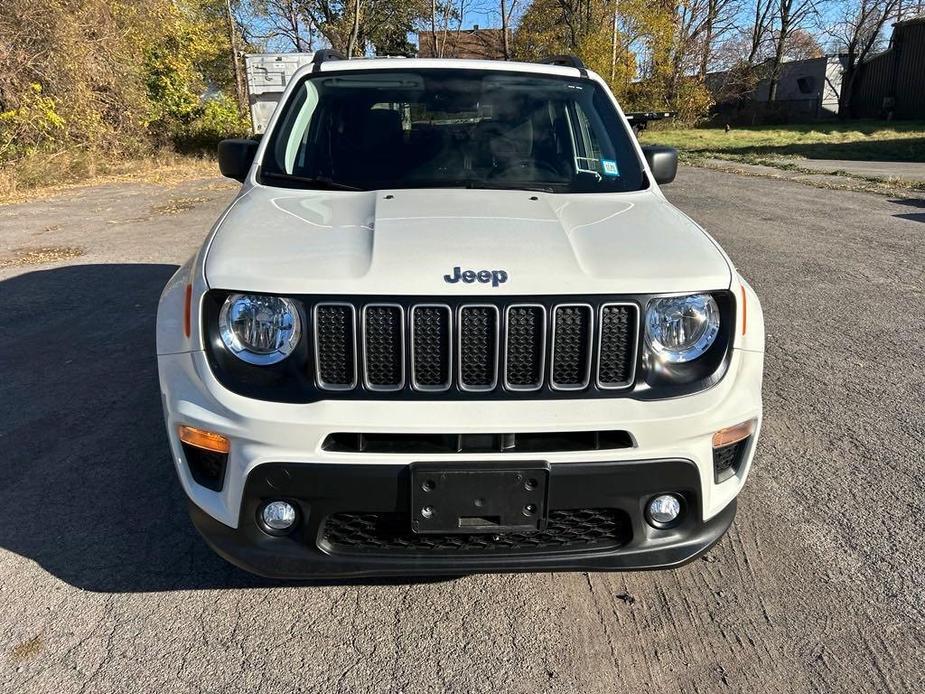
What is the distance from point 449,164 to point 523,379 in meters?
1.48

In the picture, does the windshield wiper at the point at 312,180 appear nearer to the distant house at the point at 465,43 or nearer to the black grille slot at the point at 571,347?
the black grille slot at the point at 571,347

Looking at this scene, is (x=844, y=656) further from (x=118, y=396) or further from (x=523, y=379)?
Answer: (x=118, y=396)

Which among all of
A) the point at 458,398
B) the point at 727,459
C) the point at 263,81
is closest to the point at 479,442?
the point at 458,398

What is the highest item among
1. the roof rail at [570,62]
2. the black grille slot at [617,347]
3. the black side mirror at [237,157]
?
the roof rail at [570,62]

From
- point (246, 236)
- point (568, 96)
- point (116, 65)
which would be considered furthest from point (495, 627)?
point (116, 65)

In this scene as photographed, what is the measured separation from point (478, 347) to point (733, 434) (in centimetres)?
88

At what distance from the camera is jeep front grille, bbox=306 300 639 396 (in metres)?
2.13

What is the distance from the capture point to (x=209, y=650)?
2.32 metres

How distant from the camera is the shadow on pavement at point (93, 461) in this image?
2742 millimetres

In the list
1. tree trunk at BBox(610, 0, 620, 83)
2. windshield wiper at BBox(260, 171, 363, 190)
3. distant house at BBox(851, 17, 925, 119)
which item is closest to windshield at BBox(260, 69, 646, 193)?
windshield wiper at BBox(260, 171, 363, 190)

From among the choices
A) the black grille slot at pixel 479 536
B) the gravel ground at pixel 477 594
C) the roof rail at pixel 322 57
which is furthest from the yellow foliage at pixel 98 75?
the black grille slot at pixel 479 536

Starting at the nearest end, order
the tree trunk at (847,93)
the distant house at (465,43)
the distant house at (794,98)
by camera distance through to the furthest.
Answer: the tree trunk at (847,93) < the distant house at (794,98) < the distant house at (465,43)

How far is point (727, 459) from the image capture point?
2.34 meters

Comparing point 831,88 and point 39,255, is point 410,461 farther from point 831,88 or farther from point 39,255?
point 831,88
